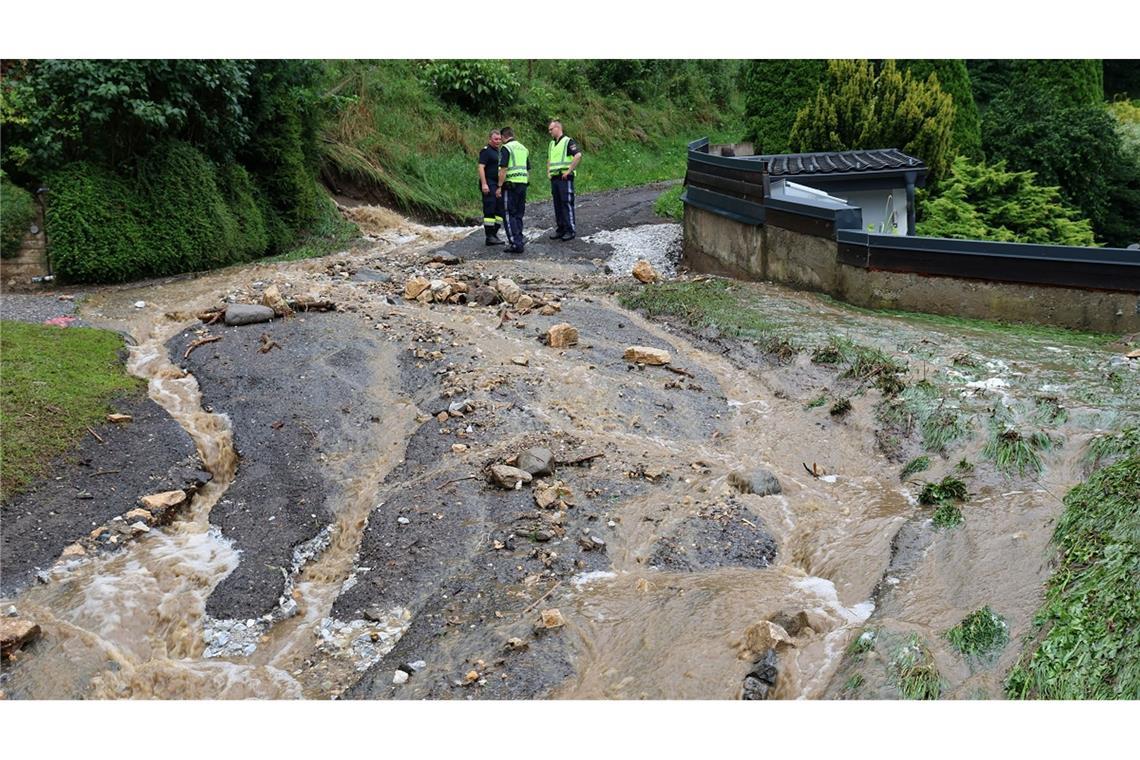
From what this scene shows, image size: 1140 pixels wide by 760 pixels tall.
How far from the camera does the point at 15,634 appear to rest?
6293mm

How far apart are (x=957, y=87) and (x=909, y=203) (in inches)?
226

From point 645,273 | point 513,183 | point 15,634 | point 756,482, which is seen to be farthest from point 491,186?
point 15,634

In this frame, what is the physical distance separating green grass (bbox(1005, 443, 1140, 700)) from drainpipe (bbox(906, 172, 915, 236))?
8446mm

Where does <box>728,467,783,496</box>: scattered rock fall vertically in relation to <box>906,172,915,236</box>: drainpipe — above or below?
below

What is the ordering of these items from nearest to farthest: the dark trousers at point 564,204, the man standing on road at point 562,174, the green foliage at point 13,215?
the green foliage at point 13,215 → the man standing on road at point 562,174 → the dark trousers at point 564,204

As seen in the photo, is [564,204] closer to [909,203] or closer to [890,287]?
[909,203]

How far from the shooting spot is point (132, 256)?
1437 cm

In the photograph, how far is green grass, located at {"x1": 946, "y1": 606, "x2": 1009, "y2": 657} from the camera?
557cm

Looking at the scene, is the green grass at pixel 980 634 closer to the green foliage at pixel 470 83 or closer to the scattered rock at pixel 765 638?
the scattered rock at pixel 765 638

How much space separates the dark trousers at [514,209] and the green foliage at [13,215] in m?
6.94

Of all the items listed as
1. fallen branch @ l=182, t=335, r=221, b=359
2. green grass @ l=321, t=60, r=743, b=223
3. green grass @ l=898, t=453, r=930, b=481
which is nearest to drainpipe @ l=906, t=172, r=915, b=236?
green grass @ l=898, t=453, r=930, b=481

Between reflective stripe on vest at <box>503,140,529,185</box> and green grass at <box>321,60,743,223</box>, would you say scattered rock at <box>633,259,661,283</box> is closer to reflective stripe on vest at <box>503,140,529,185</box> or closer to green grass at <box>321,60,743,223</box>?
reflective stripe on vest at <box>503,140,529,185</box>

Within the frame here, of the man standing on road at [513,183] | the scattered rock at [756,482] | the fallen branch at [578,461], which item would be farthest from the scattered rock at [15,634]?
the man standing on road at [513,183]

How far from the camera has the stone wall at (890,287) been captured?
36.7ft
